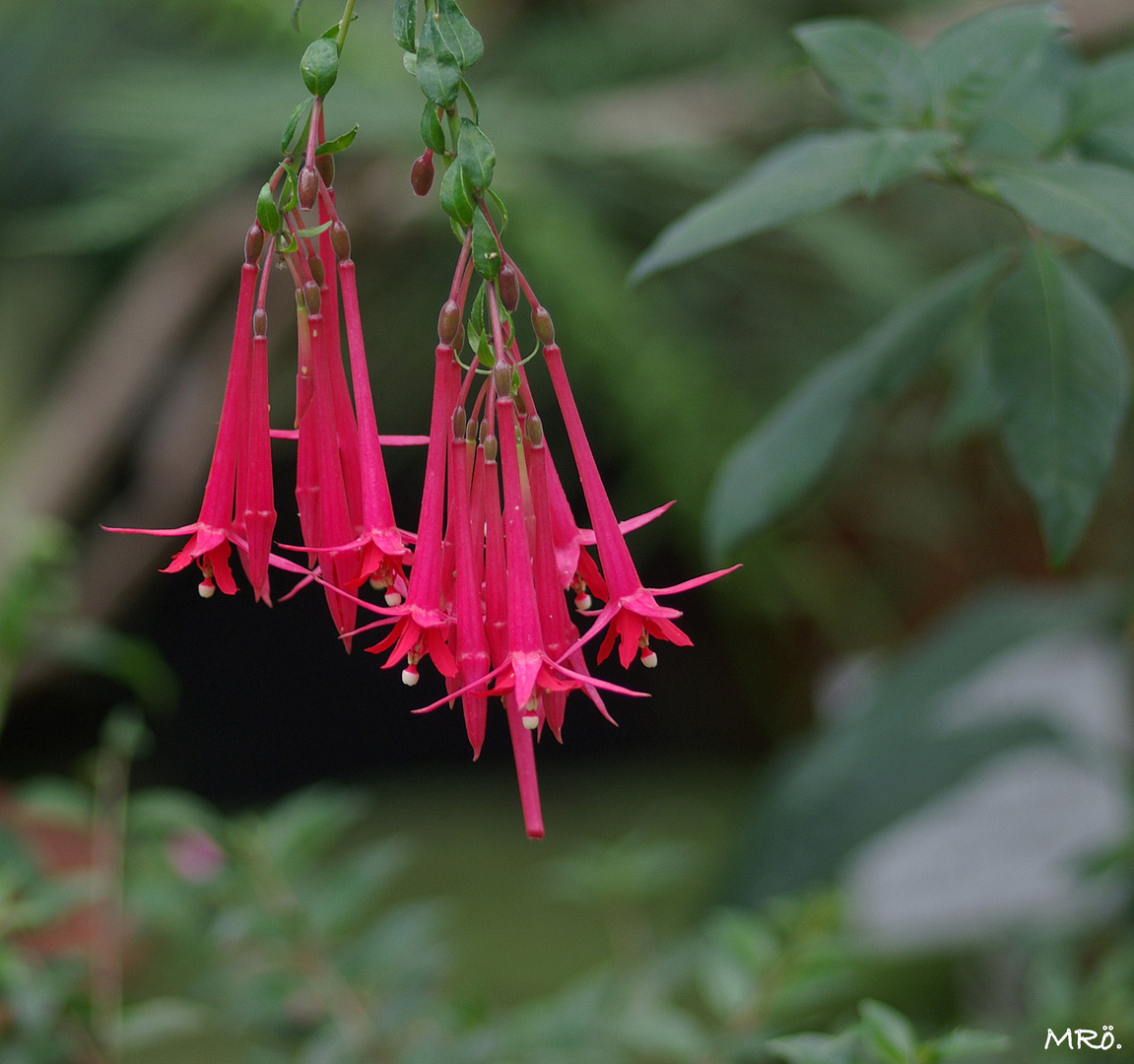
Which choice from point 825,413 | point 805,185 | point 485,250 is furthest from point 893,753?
point 485,250

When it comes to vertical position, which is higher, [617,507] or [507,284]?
[507,284]

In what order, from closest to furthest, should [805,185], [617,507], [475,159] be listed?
[475,159] → [805,185] → [617,507]

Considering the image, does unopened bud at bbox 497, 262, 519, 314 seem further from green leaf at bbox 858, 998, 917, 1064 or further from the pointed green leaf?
green leaf at bbox 858, 998, 917, 1064

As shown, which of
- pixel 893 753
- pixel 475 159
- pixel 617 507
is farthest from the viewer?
pixel 617 507

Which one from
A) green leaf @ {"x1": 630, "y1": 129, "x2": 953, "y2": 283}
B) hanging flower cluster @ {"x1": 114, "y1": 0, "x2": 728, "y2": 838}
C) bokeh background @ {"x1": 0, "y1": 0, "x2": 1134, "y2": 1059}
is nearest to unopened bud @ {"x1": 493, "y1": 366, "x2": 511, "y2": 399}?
hanging flower cluster @ {"x1": 114, "y1": 0, "x2": 728, "y2": 838}

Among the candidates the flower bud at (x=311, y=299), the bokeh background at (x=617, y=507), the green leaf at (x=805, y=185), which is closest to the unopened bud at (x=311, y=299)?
the flower bud at (x=311, y=299)

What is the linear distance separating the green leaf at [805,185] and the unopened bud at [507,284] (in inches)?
4.6

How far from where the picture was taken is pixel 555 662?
206mm

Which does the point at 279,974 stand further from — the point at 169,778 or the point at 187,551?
the point at 169,778

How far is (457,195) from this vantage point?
0.61 ft

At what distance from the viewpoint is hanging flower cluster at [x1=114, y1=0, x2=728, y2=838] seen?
0.20m

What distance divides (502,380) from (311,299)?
0.16 feet

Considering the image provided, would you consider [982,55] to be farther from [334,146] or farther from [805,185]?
[334,146]

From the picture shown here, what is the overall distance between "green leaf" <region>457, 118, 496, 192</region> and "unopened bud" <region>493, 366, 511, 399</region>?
0.03 meters
